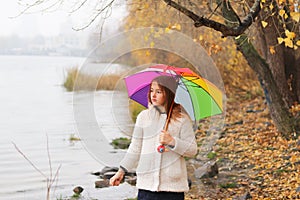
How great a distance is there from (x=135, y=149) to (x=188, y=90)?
79 cm

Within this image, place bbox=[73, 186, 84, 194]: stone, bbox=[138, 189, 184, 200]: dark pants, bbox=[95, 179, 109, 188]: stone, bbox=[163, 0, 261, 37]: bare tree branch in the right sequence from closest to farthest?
1. bbox=[138, 189, 184, 200]: dark pants
2. bbox=[163, 0, 261, 37]: bare tree branch
3. bbox=[73, 186, 84, 194]: stone
4. bbox=[95, 179, 109, 188]: stone

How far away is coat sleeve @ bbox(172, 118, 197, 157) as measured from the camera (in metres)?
4.07

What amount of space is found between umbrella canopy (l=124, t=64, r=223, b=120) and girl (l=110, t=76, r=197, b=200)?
388 mm

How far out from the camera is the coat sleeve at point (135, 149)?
4191 millimetres

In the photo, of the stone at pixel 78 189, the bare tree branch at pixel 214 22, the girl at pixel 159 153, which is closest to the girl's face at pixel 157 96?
the girl at pixel 159 153

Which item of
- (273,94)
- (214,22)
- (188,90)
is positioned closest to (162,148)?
(188,90)

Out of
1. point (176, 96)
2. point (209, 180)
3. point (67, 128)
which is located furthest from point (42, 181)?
point (67, 128)

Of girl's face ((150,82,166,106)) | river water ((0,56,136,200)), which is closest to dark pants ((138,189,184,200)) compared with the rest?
river water ((0,56,136,200))

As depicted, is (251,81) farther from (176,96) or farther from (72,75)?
(72,75)

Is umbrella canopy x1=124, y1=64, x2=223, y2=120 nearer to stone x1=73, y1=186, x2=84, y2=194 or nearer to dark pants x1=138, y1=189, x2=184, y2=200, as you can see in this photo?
dark pants x1=138, y1=189, x2=184, y2=200

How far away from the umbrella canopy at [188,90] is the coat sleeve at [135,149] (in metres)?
0.54

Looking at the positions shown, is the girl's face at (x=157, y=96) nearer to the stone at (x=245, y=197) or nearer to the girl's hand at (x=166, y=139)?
the girl's hand at (x=166, y=139)

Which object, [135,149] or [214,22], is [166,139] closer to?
[135,149]

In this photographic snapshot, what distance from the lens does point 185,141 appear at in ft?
13.5
